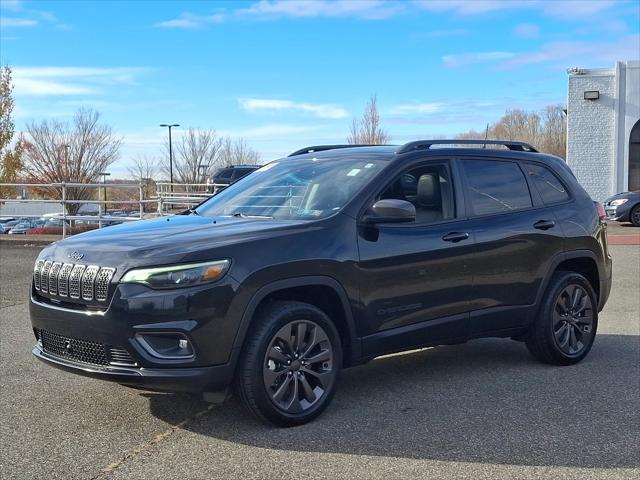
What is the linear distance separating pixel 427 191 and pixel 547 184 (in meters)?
1.46

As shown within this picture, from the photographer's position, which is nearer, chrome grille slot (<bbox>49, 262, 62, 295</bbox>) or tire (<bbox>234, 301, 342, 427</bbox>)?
tire (<bbox>234, 301, 342, 427</bbox>)

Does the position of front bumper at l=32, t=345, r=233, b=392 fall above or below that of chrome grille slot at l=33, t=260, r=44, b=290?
below

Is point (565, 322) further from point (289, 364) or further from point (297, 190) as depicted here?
point (289, 364)

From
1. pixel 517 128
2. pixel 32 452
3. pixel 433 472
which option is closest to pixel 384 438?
pixel 433 472

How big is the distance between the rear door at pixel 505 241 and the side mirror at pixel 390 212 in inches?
36.8

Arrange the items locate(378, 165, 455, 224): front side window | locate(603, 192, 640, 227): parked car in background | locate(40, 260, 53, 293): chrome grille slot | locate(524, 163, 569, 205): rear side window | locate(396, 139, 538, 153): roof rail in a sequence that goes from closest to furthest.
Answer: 1. locate(40, 260, 53, 293): chrome grille slot
2. locate(378, 165, 455, 224): front side window
3. locate(396, 139, 538, 153): roof rail
4. locate(524, 163, 569, 205): rear side window
5. locate(603, 192, 640, 227): parked car in background

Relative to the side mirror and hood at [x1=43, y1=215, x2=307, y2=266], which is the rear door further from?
hood at [x1=43, y1=215, x2=307, y2=266]

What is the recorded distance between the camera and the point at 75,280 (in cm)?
445

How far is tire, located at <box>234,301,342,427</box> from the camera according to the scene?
4.42m

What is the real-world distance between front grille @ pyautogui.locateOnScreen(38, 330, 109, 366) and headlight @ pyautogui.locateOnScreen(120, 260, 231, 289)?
0.48 metres

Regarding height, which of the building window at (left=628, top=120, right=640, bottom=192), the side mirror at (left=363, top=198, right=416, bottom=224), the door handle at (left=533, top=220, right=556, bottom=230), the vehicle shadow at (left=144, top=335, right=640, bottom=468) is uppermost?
the building window at (left=628, top=120, right=640, bottom=192)

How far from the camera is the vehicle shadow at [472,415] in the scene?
168 inches

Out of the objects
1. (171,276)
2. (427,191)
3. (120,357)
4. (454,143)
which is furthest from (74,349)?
(454,143)

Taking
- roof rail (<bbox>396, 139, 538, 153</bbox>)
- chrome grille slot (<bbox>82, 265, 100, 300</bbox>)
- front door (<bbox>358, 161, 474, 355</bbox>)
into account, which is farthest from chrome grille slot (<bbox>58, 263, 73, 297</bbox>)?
roof rail (<bbox>396, 139, 538, 153</bbox>)
